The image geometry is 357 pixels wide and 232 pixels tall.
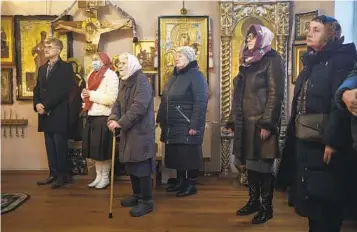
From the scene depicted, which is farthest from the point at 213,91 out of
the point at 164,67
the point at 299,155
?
the point at 299,155

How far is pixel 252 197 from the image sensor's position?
346 cm

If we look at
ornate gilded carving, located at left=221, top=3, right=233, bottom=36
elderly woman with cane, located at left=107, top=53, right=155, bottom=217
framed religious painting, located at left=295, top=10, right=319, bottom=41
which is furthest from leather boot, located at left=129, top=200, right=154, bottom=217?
framed religious painting, located at left=295, top=10, right=319, bottom=41

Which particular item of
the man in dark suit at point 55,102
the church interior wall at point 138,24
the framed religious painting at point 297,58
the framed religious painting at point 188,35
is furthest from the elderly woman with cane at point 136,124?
the framed religious painting at point 297,58

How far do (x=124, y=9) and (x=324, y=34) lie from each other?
309 cm

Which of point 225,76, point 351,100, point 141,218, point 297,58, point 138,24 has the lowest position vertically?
point 141,218

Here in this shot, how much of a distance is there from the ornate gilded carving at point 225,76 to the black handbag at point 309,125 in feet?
8.03

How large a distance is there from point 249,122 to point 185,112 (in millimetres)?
923

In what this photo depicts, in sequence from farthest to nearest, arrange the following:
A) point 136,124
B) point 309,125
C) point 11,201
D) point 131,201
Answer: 1. point 11,201
2. point 131,201
3. point 136,124
4. point 309,125

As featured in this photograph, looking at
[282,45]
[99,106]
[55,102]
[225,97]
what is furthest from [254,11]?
[55,102]

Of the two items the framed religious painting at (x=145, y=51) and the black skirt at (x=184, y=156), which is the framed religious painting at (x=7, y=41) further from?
the black skirt at (x=184, y=156)

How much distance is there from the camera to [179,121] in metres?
4.00

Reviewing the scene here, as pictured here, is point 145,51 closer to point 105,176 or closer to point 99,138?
point 99,138

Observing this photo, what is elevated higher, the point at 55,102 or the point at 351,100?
the point at 351,100

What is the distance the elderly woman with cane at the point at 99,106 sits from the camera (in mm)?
4199
